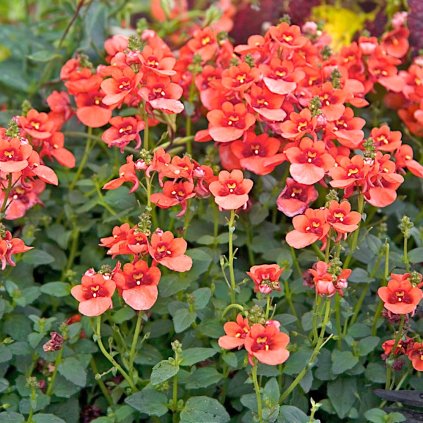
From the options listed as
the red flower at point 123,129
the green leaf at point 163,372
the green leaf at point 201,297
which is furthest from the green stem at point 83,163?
the green leaf at point 163,372

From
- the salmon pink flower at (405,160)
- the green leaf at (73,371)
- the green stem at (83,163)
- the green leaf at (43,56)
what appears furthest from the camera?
the green leaf at (43,56)

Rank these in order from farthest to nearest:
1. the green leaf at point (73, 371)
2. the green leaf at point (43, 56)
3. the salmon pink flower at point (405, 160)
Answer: the green leaf at point (43, 56), the salmon pink flower at point (405, 160), the green leaf at point (73, 371)

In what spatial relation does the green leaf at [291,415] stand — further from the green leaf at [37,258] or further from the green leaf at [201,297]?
the green leaf at [37,258]

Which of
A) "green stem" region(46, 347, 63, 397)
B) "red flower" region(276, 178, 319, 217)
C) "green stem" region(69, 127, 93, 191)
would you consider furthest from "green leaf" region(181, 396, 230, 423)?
"green stem" region(69, 127, 93, 191)

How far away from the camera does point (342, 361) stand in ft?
4.31

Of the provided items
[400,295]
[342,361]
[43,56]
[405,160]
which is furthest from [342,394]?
[43,56]

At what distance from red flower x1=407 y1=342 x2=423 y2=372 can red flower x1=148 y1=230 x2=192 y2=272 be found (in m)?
0.39

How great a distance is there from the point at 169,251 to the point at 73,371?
0.27 m

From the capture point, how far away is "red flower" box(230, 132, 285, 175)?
4.69ft

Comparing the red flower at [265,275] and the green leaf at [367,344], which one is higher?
the red flower at [265,275]

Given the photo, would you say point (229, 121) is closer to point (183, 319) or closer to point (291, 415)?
point (183, 319)

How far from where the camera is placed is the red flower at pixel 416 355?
1.26 m

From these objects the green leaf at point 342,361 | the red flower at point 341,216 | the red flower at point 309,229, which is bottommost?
the green leaf at point 342,361

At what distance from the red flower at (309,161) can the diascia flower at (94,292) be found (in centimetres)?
36
